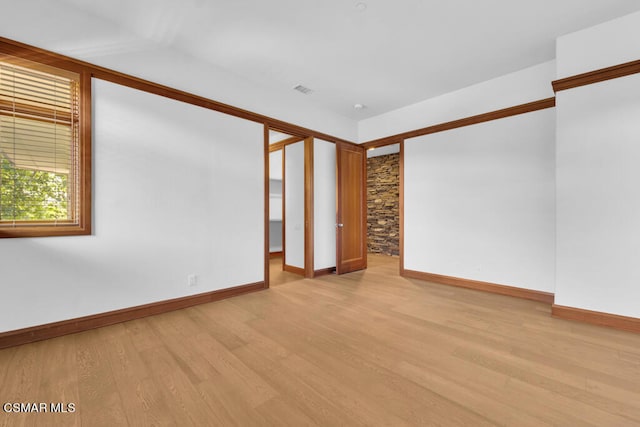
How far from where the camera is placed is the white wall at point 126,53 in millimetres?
2268

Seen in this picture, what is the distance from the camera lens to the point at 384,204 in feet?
24.2

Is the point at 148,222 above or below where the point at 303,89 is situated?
below

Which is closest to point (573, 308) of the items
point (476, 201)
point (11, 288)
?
point (476, 201)

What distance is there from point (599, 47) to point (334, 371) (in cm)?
389

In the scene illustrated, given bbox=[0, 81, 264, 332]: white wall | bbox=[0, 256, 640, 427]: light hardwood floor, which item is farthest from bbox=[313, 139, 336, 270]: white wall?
bbox=[0, 256, 640, 427]: light hardwood floor

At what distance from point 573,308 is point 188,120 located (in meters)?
4.62

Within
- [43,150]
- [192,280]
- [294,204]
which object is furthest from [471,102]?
[43,150]

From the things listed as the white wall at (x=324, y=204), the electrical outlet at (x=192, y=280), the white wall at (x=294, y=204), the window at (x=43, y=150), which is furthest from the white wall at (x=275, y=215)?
the window at (x=43, y=150)

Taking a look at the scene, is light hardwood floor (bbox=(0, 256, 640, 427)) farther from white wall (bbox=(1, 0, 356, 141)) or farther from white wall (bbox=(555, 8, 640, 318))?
white wall (bbox=(1, 0, 356, 141))

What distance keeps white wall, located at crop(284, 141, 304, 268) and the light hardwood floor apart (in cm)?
208

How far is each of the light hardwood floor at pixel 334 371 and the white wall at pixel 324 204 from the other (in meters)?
1.89

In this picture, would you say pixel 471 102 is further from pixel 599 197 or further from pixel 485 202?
pixel 599 197

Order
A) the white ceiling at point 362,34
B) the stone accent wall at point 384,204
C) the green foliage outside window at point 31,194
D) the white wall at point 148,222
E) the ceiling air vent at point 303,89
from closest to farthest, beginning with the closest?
the green foliage outside window at point 31,194 < the white wall at point 148,222 < the white ceiling at point 362,34 < the ceiling air vent at point 303,89 < the stone accent wall at point 384,204

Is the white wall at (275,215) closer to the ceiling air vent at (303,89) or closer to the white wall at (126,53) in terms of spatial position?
the ceiling air vent at (303,89)
